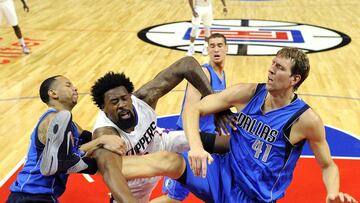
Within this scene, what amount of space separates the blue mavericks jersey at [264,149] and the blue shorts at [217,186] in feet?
0.11

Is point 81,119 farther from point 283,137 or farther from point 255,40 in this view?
point 255,40

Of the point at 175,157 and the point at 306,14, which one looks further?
the point at 306,14

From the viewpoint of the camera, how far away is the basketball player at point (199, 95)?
4.68m

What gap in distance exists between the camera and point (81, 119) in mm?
7531

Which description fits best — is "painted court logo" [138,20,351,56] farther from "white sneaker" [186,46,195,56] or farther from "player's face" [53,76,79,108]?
"player's face" [53,76,79,108]

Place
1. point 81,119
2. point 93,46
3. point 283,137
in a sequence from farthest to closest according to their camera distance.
→ 1. point 93,46
2. point 81,119
3. point 283,137

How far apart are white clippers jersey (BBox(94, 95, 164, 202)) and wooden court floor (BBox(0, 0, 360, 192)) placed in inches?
96.3

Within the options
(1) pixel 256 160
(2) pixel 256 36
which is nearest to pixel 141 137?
(1) pixel 256 160

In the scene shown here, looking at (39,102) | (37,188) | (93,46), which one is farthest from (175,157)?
(93,46)

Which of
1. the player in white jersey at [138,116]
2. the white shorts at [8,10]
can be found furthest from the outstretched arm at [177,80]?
the white shorts at [8,10]

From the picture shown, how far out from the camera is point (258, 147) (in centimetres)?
363

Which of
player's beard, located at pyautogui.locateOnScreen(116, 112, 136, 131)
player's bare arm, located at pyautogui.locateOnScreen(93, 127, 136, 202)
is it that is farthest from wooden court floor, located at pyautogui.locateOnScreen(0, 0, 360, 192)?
player's bare arm, located at pyautogui.locateOnScreen(93, 127, 136, 202)

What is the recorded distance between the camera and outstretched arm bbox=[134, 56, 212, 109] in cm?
437

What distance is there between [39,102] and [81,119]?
48.2 inches
